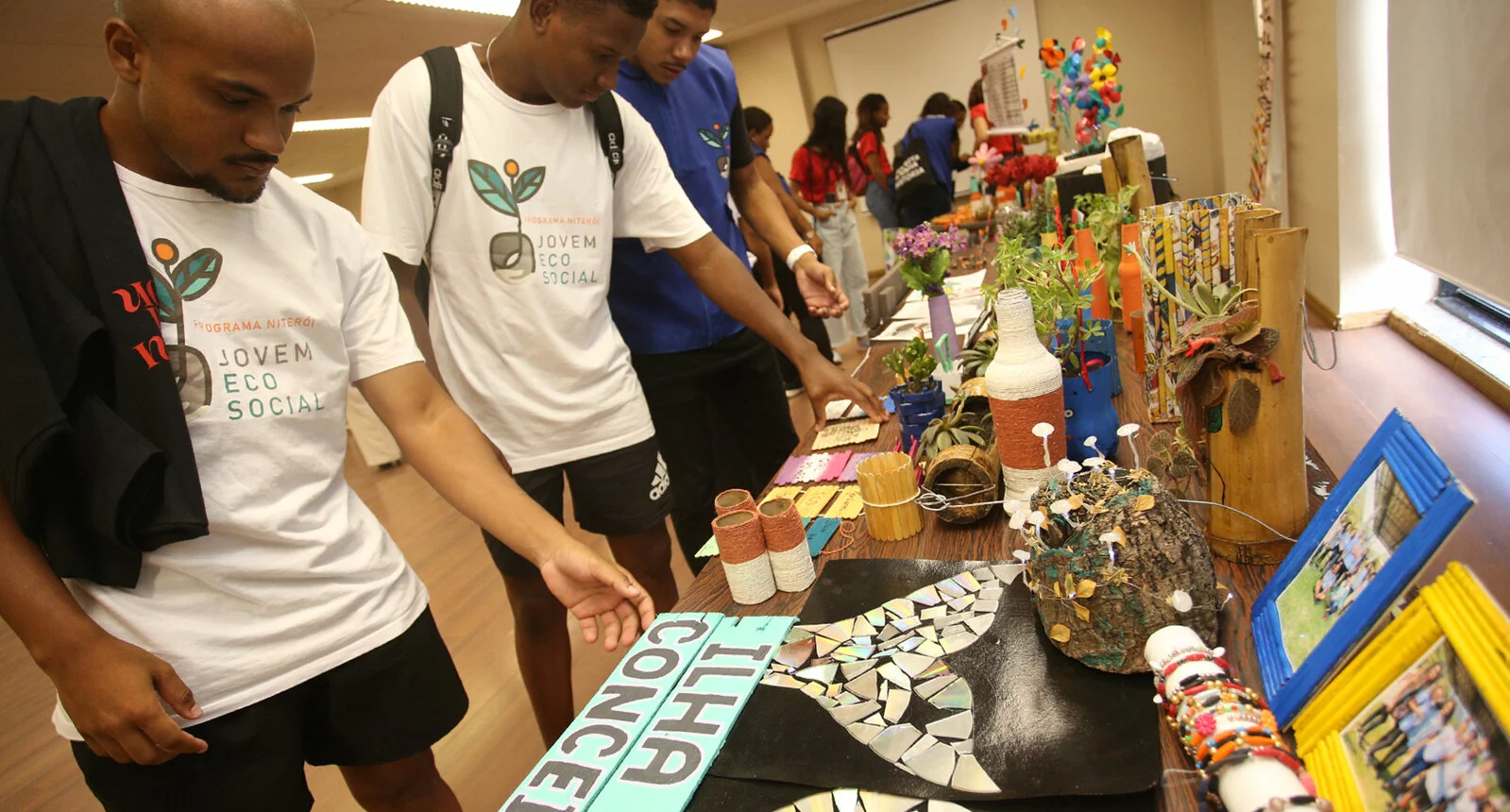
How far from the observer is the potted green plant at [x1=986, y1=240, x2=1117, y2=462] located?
1.27 metres

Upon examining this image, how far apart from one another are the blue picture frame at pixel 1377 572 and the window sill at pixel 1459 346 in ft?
8.92

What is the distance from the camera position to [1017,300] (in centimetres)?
109

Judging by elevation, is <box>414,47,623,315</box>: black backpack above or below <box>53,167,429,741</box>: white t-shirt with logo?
above

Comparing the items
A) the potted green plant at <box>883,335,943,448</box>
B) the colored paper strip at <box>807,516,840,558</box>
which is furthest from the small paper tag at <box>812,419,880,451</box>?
the colored paper strip at <box>807,516,840,558</box>

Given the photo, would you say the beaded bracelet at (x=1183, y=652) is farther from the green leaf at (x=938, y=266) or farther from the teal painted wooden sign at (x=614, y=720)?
the green leaf at (x=938, y=266)

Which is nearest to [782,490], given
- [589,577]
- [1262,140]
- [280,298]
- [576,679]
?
[589,577]

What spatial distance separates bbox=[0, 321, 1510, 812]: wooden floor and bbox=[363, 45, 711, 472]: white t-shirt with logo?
1.06 m

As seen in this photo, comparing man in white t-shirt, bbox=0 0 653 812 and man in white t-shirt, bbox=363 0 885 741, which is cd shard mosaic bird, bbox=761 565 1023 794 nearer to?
man in white t-shirt, bbox=0 0 653 812

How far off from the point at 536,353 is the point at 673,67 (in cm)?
75

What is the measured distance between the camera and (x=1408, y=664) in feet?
1.88

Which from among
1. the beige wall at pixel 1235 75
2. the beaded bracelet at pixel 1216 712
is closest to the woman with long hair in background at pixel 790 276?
the beaded bracelet at pixel 1216 712

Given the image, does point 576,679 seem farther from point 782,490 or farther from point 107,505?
point 107,505

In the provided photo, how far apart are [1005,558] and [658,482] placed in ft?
2.79

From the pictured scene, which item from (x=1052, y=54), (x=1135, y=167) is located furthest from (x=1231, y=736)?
(x=1052, y=54)
